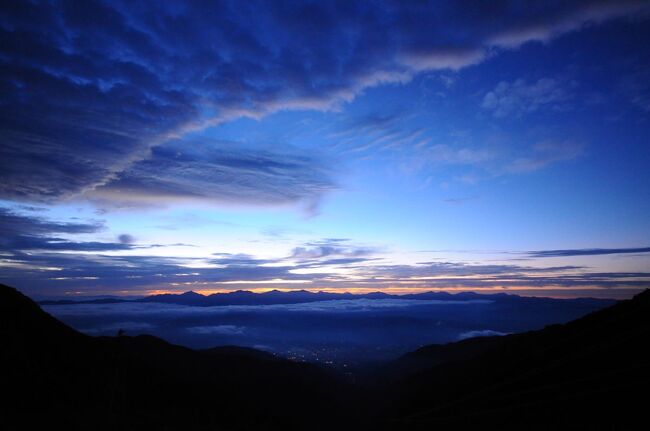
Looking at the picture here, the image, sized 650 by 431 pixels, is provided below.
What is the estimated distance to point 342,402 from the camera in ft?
234

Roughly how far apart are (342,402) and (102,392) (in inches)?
1989

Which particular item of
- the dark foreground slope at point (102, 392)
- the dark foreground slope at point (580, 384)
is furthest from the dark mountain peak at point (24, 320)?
the dark foreground slope at point (580, 384)

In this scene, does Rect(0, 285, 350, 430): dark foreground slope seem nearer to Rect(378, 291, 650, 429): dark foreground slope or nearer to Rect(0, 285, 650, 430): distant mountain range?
Rect(0, 285, 650, 430): distant mountain range

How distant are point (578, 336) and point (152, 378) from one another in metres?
51.6

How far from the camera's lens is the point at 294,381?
259ft

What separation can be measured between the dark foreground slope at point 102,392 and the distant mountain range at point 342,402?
146 millimetres

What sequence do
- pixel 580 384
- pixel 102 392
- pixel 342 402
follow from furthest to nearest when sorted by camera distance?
pixel 342 402 < pixel 102 392 < pixel 580 384

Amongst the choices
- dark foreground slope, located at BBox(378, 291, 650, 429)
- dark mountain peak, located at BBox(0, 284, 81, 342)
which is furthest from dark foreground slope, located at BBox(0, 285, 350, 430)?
dark foreground slope, located at BBox(378, 291, 650, 429)

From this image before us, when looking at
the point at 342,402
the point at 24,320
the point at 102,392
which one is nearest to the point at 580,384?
the point at 102,392

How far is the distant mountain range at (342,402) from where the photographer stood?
17.7m

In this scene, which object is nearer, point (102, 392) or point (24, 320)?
point (102, 392)

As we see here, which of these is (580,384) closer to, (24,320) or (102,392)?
(102,392)

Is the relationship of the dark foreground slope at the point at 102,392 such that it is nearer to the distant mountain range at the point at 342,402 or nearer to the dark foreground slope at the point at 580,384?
the distant mountain range at the point at 342,402

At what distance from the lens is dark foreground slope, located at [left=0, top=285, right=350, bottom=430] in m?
25.7
